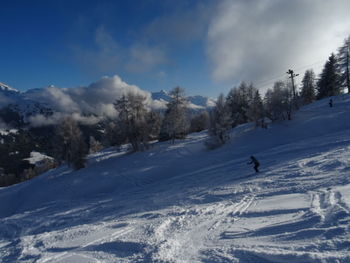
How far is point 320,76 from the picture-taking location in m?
50.8

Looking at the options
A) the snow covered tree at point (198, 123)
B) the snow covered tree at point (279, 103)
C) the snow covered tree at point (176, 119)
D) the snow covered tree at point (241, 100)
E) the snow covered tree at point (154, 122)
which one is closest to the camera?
the snow covered tree at point (279, 103)

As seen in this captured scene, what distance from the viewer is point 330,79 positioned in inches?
1875

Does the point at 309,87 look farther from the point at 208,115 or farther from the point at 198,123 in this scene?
the point at 208,115

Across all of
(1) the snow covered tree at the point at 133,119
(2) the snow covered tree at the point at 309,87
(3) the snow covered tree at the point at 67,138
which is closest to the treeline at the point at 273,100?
(2) the snow covered tree at the point at 309,87

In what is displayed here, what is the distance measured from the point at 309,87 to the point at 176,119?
41.7 meters

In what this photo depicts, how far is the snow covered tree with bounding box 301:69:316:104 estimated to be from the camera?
55938 mm

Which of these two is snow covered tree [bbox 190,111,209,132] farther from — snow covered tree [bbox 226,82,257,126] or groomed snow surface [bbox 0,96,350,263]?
groomed snow surface [bbox 0,96,350,263]

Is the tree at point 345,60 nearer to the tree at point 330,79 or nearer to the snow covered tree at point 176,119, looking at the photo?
the tree at point 330,79

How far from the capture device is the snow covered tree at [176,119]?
40219 mm

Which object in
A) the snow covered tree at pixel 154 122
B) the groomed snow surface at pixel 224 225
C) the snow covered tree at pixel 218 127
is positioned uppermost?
the snow covered tree at pixel 154 122

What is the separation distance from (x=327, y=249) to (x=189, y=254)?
11.5ft

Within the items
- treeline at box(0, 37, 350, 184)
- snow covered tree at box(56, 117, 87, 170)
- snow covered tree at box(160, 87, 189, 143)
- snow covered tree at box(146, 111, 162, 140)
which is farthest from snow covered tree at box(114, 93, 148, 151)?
snow covered tree at box(56, 117, 87, 170)

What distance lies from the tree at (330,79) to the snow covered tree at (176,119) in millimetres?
33986

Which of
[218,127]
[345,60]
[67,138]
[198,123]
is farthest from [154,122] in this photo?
[345,60]
